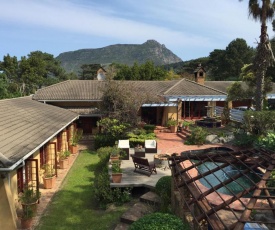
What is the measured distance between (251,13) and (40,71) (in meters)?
51.4

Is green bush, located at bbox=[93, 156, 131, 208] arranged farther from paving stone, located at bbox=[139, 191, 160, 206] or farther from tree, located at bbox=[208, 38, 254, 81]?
tree, located at bbox=[208, 38, 254, 81]

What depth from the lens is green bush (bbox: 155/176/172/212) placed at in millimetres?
10875

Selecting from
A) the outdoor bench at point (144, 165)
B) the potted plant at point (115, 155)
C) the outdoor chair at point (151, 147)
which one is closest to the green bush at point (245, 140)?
the outdoor chair at point (151, 147)

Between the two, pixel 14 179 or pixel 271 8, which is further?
pixel 271 8

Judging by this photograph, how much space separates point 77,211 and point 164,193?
4.22 metres

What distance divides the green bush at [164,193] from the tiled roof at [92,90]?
19715 millimetres

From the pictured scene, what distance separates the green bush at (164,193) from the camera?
35.7 feet

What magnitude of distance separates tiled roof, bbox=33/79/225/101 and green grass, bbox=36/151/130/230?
16827 millimetres

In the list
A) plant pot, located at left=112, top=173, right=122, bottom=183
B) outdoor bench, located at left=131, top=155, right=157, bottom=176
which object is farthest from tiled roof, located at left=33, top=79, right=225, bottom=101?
plant pot, located at left=112, top=173, right=122, bottom=183

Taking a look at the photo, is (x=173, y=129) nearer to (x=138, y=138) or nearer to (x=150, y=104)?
(x=150, y=104)

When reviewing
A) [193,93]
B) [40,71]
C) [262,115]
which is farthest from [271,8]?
[40,71]

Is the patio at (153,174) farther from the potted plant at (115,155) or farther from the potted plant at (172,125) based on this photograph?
the potted plant at (172,125)

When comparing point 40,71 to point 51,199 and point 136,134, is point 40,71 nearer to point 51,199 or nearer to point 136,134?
point 136,134

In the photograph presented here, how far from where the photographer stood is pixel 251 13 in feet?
77.7
